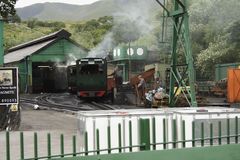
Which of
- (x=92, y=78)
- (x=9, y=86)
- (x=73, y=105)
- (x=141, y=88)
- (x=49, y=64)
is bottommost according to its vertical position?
(x=73, y=105)

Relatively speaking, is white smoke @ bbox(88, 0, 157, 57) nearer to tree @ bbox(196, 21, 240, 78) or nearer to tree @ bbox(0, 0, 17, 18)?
tree @ bbox(196, 21, 240, 78)

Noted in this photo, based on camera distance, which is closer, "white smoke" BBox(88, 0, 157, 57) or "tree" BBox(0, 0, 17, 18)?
"tree" BBox(0, 0, 17, 18)

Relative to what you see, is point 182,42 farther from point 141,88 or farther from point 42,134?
point 141,88

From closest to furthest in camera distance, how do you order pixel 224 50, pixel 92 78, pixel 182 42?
pixel 182 42 → pixel 92 78 → pixel 224 50

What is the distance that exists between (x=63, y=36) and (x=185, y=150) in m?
48.3

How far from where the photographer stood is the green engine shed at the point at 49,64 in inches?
2018

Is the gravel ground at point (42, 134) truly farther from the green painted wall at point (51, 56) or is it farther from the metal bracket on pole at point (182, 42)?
the green painted wall at point (51, 56)

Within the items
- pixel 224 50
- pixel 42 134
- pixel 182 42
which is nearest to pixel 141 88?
pixel 182 42

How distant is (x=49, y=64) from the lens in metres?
53.1

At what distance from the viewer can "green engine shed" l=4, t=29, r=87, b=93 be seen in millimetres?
51250

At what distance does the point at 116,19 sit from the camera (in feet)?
238

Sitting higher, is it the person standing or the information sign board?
the information sign board

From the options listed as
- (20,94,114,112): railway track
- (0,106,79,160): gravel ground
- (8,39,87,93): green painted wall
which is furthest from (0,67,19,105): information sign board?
(8,39,87,93): green painted wall

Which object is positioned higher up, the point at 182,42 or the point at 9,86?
the point at 182,42
